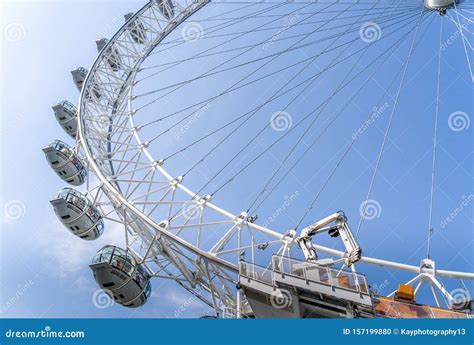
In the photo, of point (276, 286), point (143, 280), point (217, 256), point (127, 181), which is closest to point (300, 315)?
point (276, 286)

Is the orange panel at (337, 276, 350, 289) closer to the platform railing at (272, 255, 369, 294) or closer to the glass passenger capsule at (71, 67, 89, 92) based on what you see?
the platform railing at (272, 255, 369, 294)

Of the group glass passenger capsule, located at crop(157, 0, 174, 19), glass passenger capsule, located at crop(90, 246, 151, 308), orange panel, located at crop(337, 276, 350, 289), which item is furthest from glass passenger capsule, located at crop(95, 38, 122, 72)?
orange panel, located at crop(337, 276, 350, 289)

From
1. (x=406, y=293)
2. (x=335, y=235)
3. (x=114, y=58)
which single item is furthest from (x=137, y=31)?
(x=406, y=293)

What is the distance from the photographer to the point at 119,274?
20.3 m

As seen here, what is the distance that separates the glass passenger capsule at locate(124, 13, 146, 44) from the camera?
107 feet

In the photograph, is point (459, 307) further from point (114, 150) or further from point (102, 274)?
point (114, 150)

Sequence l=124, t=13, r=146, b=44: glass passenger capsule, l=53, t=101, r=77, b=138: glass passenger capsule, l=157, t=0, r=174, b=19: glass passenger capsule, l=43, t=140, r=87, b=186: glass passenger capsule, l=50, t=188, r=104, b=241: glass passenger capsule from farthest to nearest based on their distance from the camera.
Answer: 1. l=157, t=0, r=174, b=19: glass passenger capsule
2. l=124, t=13, r=146, b=44: glass passenger capsule
3. l=53, t=101, r=77, b=138: glass passenger capsule
4. l=43, t=140, r=87, b=186: glass passenger capsule
5. l=50, t=188, r=104, b=241: glass passenger capsule

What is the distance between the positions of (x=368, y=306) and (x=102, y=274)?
36.9 feet

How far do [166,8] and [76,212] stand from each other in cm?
1725

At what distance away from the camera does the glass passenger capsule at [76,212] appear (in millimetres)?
24672

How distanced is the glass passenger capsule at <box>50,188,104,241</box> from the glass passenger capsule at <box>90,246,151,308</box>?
14.9 feet

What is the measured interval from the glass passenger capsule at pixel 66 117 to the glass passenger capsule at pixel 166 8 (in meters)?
9.83

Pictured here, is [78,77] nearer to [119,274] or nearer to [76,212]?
[76,212]

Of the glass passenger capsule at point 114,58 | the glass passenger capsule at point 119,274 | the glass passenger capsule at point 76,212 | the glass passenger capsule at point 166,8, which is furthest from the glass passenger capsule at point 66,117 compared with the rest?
the glass passenger capsule at point 119,274
